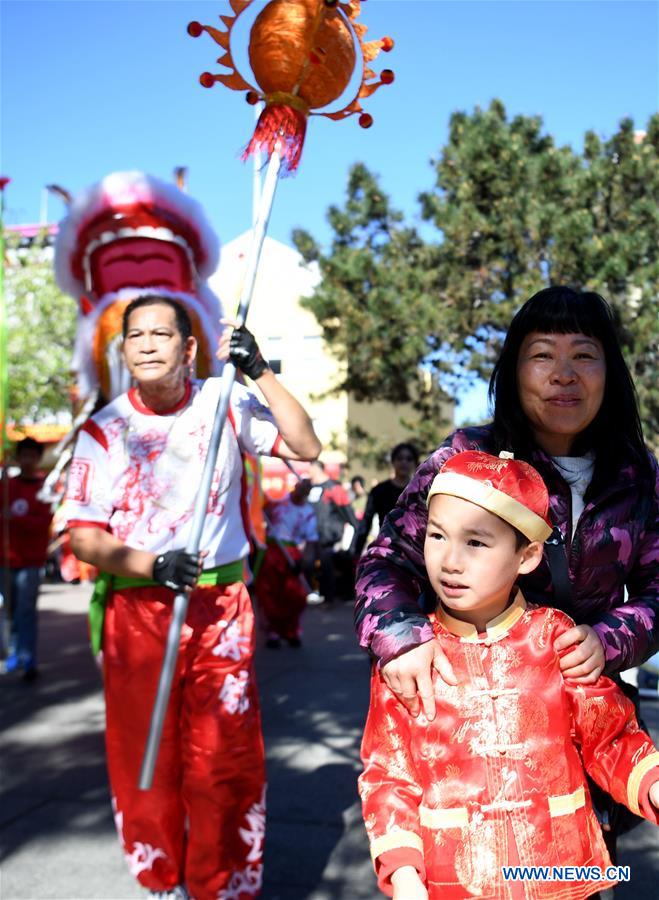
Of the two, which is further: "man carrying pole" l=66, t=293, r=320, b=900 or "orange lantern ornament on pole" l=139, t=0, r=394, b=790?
"man carrying pole" l=66, t=293, r=320, b=900

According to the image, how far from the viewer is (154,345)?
10.2 ft

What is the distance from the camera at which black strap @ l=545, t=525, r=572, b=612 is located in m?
1.99

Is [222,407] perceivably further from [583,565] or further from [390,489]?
[390,489]

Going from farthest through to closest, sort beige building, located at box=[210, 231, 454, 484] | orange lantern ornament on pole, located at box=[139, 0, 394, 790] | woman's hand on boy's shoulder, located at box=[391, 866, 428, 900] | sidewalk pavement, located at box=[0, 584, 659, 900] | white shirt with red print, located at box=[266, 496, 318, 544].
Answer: beige building, located at box=[210, 231, 454, 484] → white shirt with red print, located at box=[266, 496, 318, 544] → sidewalk pavement, located at box=[0, 584, 659, 900] → orange lantern ornament on pole, located at box=[139, 0, 394, 790] → woman's hand on boy's shoulder, located at box=[391, 866, 428, 900]

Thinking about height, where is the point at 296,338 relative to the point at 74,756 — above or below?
above

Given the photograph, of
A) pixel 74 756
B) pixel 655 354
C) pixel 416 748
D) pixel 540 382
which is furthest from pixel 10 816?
pixel 655 354

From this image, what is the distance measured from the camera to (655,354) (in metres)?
15.4

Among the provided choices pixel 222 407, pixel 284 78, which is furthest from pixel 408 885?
pixel 284 78

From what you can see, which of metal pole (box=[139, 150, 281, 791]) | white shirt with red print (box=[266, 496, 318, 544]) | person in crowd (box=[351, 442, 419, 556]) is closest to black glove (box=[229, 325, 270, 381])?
metal pole (box=[139, 150, 281, 791])

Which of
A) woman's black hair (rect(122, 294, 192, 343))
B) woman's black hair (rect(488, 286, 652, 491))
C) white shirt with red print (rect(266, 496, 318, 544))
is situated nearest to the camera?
woman's black hair (rect(488, 286, 652, 491))

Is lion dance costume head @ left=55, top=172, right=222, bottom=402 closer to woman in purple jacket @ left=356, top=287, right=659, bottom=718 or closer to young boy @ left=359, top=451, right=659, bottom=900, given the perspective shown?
woman in purple jacket @ left=356, top=287, right=659, bottom=718

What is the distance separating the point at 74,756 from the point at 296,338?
2408cm

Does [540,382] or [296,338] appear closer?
[540,382]

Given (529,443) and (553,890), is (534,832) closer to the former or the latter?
(553,890)
